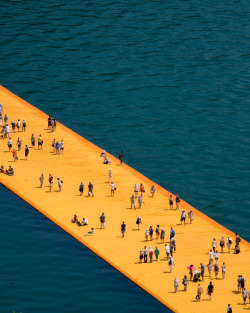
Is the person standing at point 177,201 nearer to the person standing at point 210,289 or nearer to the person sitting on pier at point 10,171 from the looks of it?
the person sitting on pier at point 10,171

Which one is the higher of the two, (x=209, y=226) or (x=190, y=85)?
(x=190, y=85)

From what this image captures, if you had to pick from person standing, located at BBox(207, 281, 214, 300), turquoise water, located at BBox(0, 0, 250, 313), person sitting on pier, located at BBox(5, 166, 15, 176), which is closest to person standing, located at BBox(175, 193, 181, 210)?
turquoise water, located at BBox(0, 0, 250, 313)

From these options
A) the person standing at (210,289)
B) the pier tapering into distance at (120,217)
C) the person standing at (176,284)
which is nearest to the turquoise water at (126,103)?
the pier tapering into distance at (120,217)

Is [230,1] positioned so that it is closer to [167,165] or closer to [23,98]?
[23,98]

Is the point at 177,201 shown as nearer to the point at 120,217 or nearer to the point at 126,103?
the point at 120,217

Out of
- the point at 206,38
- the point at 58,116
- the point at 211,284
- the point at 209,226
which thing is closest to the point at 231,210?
the point at 209,226

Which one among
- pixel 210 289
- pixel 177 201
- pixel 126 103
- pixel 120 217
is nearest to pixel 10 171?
Result: pixel 120 217
